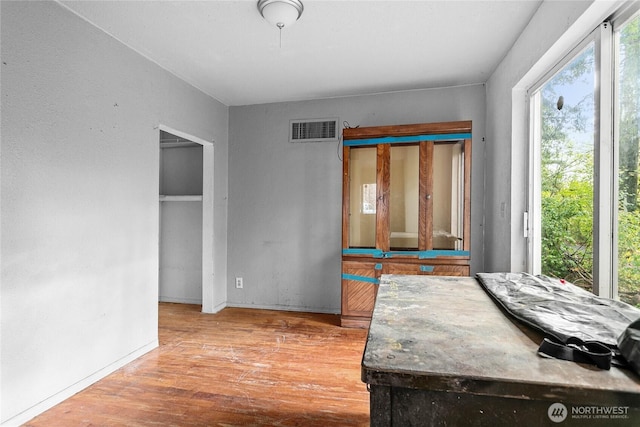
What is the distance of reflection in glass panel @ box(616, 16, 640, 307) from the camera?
4.79ft

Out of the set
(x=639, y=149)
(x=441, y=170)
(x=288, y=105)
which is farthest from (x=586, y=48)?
(x=288, y=105)

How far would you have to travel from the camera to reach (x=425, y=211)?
3.20 meters

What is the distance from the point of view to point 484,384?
2.60ft

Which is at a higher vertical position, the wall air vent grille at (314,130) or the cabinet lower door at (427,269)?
the wall air vent grille at (314,130)

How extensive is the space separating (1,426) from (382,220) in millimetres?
2991

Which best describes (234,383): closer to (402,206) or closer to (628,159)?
(402,206)

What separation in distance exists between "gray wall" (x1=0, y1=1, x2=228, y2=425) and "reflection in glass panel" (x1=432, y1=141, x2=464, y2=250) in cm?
261

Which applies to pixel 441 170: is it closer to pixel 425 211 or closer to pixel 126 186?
pixel 425 211

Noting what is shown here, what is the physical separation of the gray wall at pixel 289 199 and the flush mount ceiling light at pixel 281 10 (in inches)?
67.4

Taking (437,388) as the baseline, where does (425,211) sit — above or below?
above

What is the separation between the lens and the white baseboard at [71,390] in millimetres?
1822

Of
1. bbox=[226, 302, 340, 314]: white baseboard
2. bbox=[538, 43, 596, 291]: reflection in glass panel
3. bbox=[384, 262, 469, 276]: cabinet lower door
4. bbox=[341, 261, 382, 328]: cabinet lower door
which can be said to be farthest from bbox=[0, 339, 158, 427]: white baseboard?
bbox=[538, 43, 596, 291]: reflection in glass panel

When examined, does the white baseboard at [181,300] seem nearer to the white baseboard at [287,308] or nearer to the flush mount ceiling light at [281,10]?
the white baseboard at [287,308]
